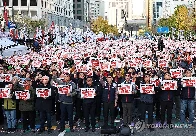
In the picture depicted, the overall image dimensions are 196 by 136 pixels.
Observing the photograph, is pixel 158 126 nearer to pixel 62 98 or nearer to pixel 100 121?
pixel 100 121

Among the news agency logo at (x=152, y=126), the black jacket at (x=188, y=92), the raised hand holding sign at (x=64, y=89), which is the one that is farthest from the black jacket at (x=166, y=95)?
the raised hand holding sign at (x=64, y=89)

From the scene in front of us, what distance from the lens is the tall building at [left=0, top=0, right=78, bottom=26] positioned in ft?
340

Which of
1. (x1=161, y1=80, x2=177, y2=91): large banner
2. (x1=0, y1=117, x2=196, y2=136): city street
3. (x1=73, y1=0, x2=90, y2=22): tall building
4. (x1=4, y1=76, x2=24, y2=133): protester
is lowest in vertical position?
(x1=0, y1=117, x2=196, y2=136): city street

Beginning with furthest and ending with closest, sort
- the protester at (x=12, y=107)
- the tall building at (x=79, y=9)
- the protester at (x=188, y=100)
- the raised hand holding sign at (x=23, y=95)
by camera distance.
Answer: the tall building at (x=79, y=9) → the protester at (x=188, y=100) → the protester at (x=12, y=107) → the raised hand holding sign at (x=23, y=95)

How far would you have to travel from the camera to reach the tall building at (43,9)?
340 feet

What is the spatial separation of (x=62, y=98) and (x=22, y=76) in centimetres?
333

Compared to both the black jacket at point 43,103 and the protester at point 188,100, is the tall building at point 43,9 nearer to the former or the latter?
the black jacket at point 43,103

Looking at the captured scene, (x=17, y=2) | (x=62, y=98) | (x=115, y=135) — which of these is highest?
(x=17, y=2)

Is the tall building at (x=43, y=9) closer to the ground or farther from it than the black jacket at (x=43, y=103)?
farther from it

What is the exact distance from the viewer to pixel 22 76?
17.0 m

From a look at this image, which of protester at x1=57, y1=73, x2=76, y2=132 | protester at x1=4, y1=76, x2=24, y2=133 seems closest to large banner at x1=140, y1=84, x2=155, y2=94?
protester at x1=57, y1=73, x2=76, y2=132

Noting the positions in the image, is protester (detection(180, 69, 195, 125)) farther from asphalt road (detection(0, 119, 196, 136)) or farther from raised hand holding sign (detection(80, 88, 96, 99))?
raised hand holding sign (detection(80, 88, 96, 99))

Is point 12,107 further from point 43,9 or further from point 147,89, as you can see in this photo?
point 43,9

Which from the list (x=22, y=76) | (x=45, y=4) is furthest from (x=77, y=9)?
(x=22, y=76)
